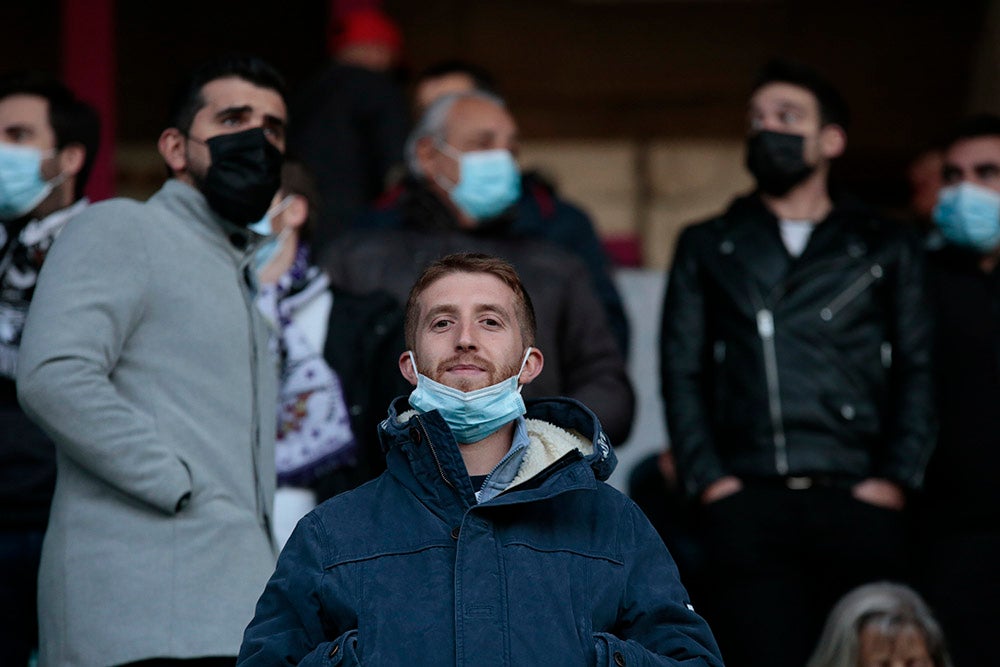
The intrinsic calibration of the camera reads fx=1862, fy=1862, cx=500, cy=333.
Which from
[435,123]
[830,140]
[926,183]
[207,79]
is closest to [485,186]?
[435,123]

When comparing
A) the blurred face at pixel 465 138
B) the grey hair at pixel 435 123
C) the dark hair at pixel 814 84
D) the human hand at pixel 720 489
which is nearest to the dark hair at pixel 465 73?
the grey hair at pixel 435 123

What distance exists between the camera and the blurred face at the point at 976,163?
21.5 ft

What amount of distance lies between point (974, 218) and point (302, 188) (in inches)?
91.5

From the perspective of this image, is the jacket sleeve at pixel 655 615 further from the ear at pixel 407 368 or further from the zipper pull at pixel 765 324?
the zipper pull at pixel 765 324

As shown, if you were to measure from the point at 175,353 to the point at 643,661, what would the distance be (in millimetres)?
1405

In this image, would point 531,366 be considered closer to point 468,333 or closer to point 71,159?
point 468,333

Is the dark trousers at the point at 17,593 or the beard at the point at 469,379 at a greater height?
the beard at the point at 469,379

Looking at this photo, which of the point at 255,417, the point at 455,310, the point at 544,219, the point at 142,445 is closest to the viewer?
the point at 455,310

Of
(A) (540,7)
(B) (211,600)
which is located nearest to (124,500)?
(B) (211,600)

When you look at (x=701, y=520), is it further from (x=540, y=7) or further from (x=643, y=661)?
(x=540, y=7)

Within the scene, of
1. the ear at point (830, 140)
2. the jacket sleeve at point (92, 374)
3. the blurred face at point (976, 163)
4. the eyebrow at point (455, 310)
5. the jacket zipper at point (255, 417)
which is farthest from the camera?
the blurred face at point (976, 163)

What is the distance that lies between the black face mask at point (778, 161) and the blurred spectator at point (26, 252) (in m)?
2.16

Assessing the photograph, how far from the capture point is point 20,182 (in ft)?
18.1

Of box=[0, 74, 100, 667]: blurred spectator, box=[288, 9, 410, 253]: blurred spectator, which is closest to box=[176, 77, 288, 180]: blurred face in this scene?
box=[0, 74, 100, 667]: blurred spectator
